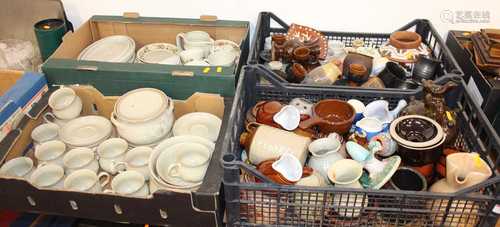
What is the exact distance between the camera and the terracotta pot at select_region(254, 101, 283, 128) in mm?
1003

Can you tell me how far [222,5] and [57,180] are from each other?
2.79ft

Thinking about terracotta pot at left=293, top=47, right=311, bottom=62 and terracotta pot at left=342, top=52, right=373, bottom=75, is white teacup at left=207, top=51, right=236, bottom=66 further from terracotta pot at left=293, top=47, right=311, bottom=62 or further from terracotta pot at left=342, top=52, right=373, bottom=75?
terracotta pot at left=342, top=52, right=373, bottom=75

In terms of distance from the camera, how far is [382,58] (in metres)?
1.22

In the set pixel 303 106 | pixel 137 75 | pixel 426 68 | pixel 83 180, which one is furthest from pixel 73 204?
pixel 426 68

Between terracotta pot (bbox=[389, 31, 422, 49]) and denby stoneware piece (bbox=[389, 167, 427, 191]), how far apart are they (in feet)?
1.61

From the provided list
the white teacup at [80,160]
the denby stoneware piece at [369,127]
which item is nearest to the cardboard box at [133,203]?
the white teacup at [80,160]

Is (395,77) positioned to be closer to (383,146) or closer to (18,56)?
(383,146)

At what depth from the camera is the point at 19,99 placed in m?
1.09

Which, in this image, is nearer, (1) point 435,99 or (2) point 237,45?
(1) point 435,99

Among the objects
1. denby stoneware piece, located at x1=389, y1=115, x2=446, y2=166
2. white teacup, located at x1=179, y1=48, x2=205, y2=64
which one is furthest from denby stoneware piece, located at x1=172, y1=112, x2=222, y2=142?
denby stoneware piece, located at x1=389, y1=115, x2=446, y2=166

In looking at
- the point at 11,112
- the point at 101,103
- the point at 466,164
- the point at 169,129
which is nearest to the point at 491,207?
the point at 466,164

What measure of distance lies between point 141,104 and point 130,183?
22 cm

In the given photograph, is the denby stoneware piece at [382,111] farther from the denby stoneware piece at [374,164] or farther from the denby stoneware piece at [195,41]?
the denby stoneware piece at [195,41]

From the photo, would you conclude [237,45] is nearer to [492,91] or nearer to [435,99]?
[435,99]
